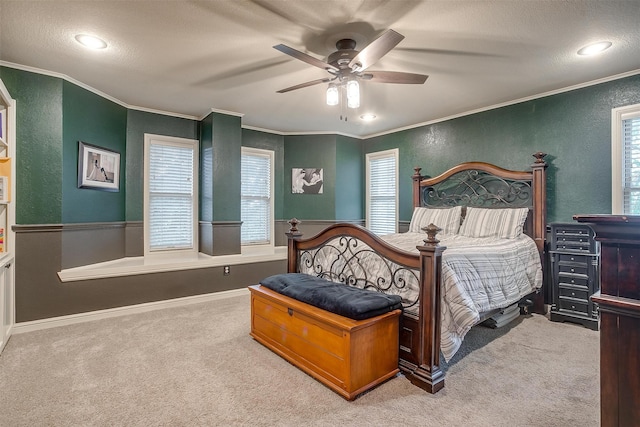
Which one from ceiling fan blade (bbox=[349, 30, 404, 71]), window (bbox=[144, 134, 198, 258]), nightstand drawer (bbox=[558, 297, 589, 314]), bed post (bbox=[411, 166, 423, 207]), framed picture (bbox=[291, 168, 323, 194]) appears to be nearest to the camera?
ceiling fan blade (bbox=[349, 30, 404, 71])

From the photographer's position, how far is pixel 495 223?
12.5ft

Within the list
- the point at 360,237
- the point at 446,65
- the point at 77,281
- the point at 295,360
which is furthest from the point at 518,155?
the point at 77,281

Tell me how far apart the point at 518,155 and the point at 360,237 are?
2.76 meters

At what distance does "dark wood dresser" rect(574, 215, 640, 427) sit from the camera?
92cm

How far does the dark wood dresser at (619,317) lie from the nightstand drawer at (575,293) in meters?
2.87

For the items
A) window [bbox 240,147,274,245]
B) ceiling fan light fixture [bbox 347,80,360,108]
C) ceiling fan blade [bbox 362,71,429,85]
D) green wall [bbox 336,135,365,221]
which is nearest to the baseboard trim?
window [bbox 240,147,274,245]

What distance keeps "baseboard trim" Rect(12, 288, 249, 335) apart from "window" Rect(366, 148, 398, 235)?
8.75ft

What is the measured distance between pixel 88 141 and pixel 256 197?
241 centimetres

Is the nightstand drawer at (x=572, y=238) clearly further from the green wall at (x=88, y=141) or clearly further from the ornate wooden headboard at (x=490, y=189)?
the green wall at (x=88, y=141)

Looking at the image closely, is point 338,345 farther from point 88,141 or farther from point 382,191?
point 382,191

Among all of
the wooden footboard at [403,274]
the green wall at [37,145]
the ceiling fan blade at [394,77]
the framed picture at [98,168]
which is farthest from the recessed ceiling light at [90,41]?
the wooden footboard at [403,274]

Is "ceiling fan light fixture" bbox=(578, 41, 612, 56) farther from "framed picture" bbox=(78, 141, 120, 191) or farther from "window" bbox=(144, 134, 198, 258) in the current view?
"framed picture" bbox=(78, 141, 120, 191)

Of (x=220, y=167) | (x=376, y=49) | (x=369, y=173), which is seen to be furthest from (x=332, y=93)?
(x=369, y=173)

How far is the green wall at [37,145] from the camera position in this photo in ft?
10.3
